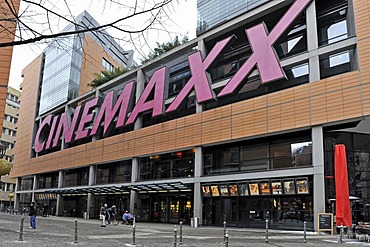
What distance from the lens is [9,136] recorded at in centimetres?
8938

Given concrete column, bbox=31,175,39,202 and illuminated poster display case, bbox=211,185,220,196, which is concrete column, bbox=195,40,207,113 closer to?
illuminated poster display case, bbox=211,185,220,196

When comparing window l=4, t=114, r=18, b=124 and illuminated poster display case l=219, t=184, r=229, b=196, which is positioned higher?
window l=4, t=114, r=18, b=124

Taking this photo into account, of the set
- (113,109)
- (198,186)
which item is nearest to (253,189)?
(198,186)

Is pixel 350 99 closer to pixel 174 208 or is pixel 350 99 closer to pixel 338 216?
pixel 338 216

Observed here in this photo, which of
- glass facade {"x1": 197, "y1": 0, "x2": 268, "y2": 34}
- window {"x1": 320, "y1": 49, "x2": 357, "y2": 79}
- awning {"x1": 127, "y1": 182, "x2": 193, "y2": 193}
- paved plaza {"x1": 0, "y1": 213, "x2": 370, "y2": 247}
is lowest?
paved plaza {"x1": 0, "y1": 213, "x2": 370, "y2": 247}

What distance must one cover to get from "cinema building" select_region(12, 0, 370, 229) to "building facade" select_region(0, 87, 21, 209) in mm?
45854

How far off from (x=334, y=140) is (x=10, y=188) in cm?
7937

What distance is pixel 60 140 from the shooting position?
186 feet

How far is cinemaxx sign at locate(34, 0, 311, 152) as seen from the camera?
2883 cm

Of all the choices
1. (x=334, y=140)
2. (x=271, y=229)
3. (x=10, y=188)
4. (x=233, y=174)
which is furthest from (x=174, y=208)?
(x=10, y=188)

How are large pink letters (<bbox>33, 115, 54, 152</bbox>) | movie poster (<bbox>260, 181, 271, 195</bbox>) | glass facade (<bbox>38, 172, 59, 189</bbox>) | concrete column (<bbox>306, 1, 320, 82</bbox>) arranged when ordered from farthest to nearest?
large pink letters (<bbox>33, 115, 54, 152</bbox>)
glass facade (<bbox>38, 172, 59, 189</bbox>)
movie poster (<bbox>260, 181, 271, 195</bbox>)
concrete column (<bbox>306, 1, 320, 82</bbox>)

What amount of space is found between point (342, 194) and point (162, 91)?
2187cm

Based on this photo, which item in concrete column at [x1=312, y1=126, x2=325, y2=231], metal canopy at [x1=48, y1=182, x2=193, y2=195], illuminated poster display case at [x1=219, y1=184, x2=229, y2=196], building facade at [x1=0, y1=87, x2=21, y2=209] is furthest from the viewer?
building facade at [x1=0, y1=87, x2=21, y2=209]

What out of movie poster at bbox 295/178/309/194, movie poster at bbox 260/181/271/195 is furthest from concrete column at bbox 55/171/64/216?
movie poster at bbox 295/178/309/194
